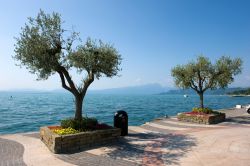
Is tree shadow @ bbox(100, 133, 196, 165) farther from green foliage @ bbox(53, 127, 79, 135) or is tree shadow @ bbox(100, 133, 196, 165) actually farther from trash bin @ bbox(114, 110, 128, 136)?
green foliage @ bbox(53, 127, 79, 135)

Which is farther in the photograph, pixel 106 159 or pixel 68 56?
pixel 68 56

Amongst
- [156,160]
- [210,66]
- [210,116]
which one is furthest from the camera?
[210,66]

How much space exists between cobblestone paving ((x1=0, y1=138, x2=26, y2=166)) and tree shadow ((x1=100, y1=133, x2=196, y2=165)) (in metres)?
4.20

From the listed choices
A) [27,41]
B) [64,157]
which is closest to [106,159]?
[64,157]

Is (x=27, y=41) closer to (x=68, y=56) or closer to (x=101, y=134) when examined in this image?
(x=68, y=56)

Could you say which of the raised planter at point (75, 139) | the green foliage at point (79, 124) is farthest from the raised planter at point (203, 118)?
the green foliage at point (79, 124)

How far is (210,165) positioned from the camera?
1090 cm

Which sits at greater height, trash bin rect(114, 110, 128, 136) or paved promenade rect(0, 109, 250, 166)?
trash bin rect(114, 110, 128, 136)

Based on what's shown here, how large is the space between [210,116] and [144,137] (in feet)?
29.5

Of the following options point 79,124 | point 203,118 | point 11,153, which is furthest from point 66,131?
point 203,118

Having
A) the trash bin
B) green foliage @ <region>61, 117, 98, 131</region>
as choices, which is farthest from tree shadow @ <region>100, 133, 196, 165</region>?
green foliage @ <region>61, 117, 98, 131</region>

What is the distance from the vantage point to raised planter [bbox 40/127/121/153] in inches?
512

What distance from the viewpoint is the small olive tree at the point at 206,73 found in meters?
27.3

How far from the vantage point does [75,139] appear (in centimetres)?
1351
